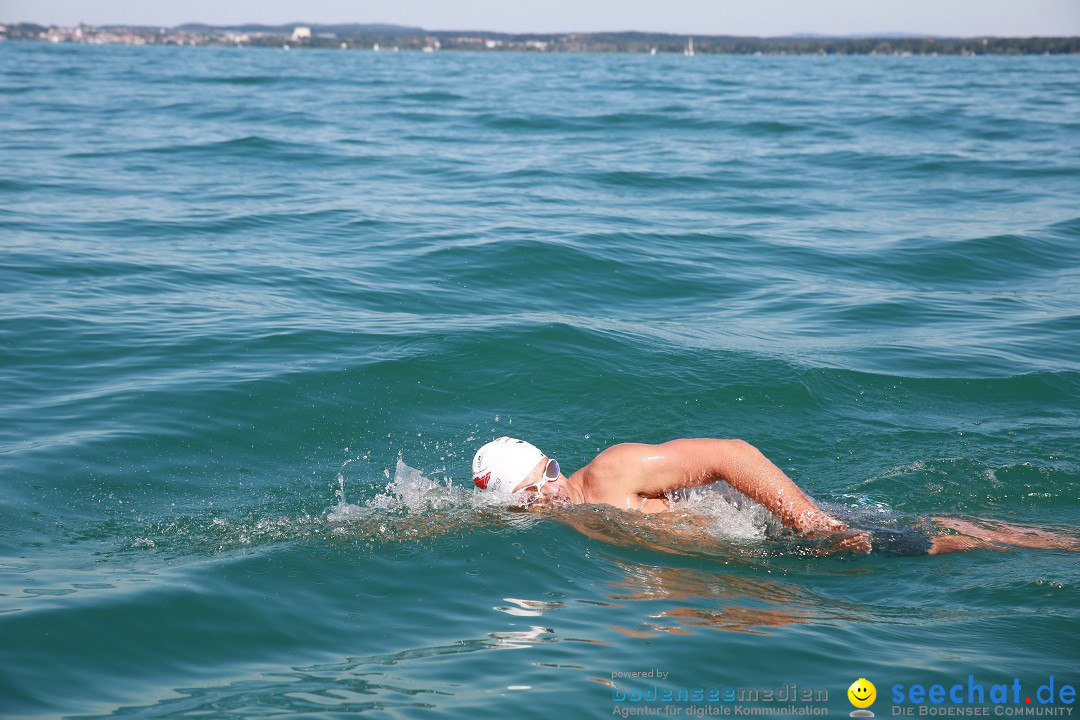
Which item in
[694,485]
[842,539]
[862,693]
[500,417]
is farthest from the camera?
[500,417]

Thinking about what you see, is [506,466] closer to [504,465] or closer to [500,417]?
[504,465]

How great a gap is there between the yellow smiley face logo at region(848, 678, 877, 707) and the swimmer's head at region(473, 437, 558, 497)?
2259 millimetres

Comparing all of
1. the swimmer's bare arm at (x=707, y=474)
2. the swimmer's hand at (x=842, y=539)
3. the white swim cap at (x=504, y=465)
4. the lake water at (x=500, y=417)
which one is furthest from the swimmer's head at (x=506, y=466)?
the swimmer's hand at (x=842, y=539)

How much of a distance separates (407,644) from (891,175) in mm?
17348

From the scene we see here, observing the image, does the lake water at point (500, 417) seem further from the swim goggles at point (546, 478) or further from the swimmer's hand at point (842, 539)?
the swim goggles at point (546, 478)

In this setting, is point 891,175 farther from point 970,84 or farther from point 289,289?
point 970,84

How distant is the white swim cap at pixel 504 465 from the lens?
6000 millimetres

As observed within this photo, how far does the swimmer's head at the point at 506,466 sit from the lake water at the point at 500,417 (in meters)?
0.20

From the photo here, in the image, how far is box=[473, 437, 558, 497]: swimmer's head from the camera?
6.00 meters

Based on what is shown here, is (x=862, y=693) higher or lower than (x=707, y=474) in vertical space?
lower

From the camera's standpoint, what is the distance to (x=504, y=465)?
19.7 feet

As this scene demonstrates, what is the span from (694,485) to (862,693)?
186cm

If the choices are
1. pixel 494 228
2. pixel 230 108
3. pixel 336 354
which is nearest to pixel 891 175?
pixel 494 228

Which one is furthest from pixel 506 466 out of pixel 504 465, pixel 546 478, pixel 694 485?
pixel 694 485
